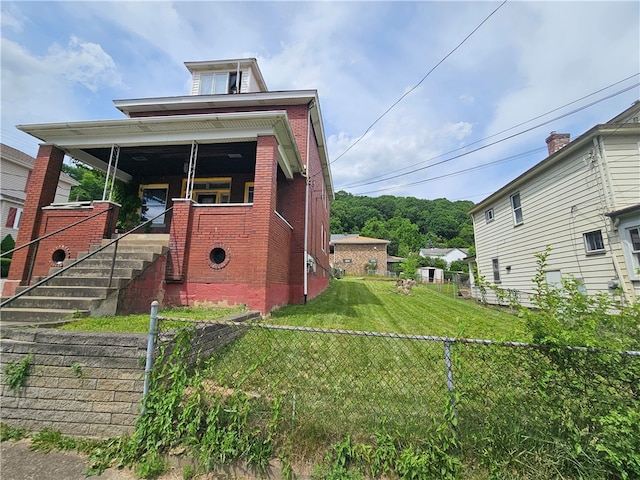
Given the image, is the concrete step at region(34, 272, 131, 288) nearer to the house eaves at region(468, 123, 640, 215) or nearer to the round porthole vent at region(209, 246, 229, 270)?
the round porthole vent at region(209, 246, 229, 270)

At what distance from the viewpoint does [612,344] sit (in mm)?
2025

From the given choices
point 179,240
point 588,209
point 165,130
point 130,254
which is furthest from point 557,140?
point 130,254

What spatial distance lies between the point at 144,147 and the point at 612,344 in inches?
390

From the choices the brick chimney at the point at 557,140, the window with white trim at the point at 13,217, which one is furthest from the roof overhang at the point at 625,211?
the window with white trim at the point at 13,217

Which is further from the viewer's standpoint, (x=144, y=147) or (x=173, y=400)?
(x=144, y=147)

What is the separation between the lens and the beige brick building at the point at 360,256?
37641 mm

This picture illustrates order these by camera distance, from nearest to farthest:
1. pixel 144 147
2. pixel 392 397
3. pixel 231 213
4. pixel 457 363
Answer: pixel 457 363
pixel 392 397
pixel 231 213
pixel 144 147

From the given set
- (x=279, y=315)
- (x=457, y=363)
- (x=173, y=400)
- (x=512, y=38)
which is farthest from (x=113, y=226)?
(x=512, y=38)

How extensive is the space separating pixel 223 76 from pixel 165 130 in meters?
6.37

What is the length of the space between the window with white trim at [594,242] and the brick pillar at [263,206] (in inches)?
391

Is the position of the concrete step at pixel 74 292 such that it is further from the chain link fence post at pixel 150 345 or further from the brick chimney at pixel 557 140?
the brick chimney at pixel 557 140

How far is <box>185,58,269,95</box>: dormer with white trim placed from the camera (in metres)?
11.6

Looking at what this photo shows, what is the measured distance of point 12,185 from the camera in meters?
20.0

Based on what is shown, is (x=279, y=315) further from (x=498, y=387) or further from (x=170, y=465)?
(x=498, y=387)
